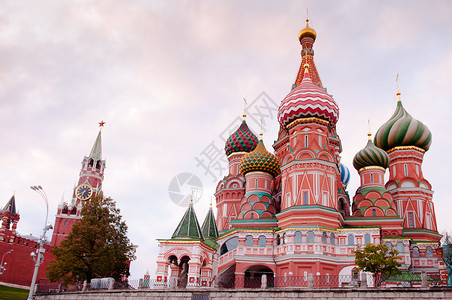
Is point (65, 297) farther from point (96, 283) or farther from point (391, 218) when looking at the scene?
point (391, 218)

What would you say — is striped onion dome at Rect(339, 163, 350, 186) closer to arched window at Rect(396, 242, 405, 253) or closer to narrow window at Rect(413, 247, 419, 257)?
narrow window at Rect(413, 247, 419, 257)

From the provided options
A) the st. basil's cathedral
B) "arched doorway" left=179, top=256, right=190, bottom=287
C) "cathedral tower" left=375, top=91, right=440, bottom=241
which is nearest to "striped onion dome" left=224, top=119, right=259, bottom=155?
the st. basil's cathedral

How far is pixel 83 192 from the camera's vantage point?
204 ft

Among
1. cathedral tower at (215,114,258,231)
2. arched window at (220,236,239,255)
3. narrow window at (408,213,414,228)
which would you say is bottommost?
arched window at (220,236,239,255)

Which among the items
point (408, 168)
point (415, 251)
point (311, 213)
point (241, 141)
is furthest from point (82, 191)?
point (415, 251)

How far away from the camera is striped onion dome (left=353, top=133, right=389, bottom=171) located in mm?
31859

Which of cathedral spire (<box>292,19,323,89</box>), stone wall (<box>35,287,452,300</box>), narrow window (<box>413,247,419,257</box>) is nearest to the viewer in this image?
stone wall (<box>35,287,452,300</box>)

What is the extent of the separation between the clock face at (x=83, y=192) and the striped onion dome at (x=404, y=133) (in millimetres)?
42480

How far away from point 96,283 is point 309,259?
480 inches

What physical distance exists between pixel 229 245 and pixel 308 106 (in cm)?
1102

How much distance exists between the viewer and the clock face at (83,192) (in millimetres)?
61775

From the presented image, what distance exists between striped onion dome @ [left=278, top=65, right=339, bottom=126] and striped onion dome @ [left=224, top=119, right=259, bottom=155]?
8505mm

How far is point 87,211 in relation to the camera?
27.2m

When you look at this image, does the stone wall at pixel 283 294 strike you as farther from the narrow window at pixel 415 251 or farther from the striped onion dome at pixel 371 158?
the striped onion dome at pixel 371 158
